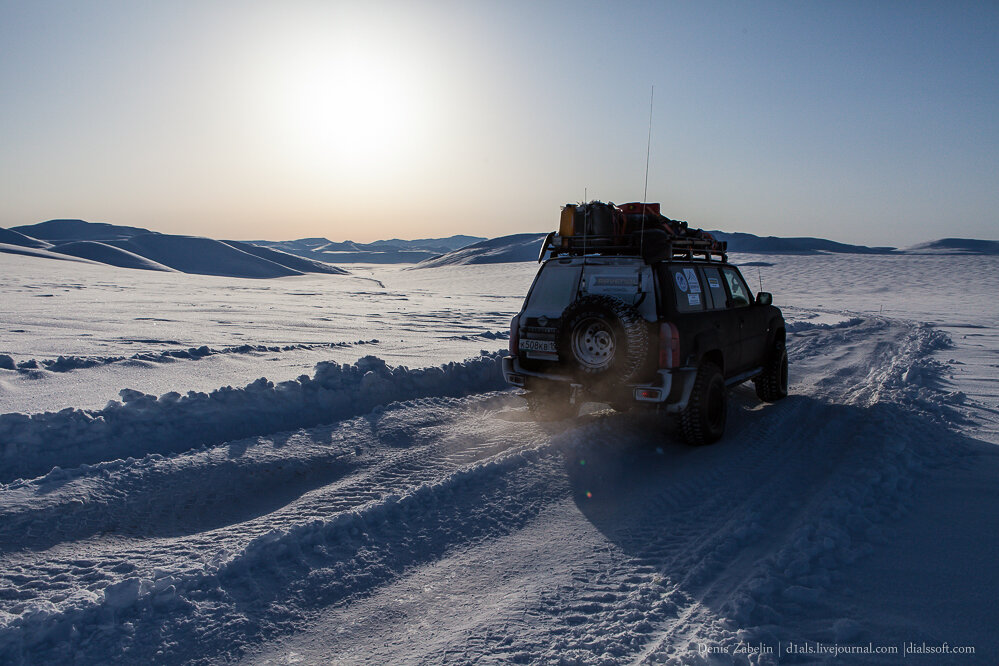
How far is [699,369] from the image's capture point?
5.68 m

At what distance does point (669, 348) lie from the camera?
532cm

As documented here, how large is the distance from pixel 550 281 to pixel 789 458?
2.71 meters

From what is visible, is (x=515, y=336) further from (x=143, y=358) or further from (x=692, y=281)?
(x=143, y=358)

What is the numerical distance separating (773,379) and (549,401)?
3.23m

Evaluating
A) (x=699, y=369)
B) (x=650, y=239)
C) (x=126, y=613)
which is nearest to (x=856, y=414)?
(x=699, y=369)

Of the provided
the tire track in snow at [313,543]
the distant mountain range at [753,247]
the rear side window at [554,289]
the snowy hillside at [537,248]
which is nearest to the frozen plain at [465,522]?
the tire track in snow at [313,543]

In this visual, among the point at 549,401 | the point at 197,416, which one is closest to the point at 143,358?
the point at 197,416

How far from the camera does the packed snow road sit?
272 centimetres

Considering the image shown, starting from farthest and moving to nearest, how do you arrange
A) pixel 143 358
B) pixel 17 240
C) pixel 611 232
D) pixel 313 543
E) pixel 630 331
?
1. pixel 17 240
2. pixel 143 358
3. pixel 611 232
4. pixel 630 331
5. pixel 313 543

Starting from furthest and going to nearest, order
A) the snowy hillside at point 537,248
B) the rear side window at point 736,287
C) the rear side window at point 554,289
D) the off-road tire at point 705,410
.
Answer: the snowy hillside at point 537,248, the rear side window at point 736,287, the rear side window at point 554,289, the off-road tire at point 705,410

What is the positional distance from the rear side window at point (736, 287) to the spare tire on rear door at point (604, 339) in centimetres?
232

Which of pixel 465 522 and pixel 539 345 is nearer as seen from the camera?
pixel 465 522

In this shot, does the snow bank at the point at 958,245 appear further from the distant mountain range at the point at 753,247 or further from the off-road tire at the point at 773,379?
the off-road tire at the point at 773,379

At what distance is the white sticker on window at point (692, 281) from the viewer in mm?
6098
